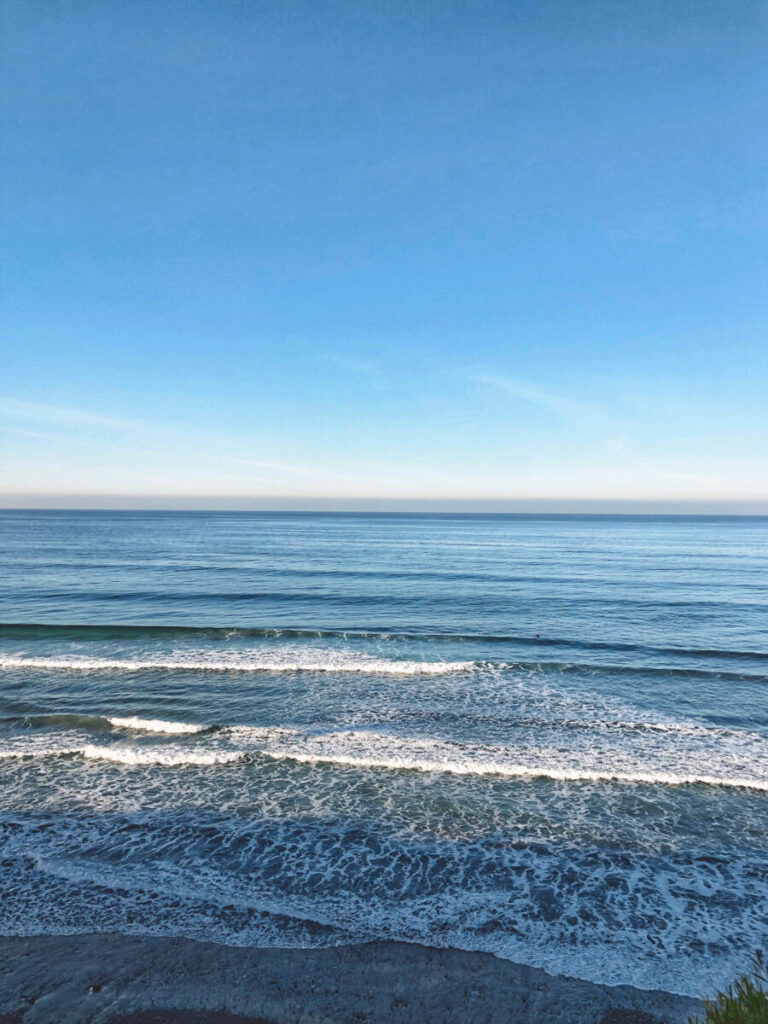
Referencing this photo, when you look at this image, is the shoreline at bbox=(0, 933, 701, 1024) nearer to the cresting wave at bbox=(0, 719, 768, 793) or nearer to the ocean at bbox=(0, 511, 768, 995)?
the ocean at bbox=(0, 511, 768, 995)

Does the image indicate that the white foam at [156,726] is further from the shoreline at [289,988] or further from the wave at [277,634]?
the wave at [277,634]

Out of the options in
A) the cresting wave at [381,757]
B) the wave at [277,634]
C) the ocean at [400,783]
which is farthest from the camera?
the wave at [277,634]

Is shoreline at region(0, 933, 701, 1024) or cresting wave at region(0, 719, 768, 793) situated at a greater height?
shoreline at region(0, 933, 701, 1024)

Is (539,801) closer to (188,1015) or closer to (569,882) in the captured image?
(569,882)

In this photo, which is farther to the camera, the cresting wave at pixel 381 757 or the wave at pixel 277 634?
the wave at pixel 277 634

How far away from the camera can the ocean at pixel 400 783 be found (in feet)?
28.0

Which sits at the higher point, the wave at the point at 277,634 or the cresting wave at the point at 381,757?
the wave at the point at 277,634

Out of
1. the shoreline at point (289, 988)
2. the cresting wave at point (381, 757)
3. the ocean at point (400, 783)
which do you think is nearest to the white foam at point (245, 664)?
the ocean at point (400, 783)

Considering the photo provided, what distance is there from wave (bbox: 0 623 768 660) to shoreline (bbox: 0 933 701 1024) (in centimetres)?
1817

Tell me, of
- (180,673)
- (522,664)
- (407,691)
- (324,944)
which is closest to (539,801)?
(324,944)

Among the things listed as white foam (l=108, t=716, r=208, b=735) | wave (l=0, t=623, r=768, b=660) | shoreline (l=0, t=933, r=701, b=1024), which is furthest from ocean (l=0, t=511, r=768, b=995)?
shoreline (l=0, t=933, r=701, b=1024)

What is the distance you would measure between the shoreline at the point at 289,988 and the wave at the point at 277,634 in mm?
18172

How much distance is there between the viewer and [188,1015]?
6.86 meters

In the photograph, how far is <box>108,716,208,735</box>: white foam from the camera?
51.7 feet
